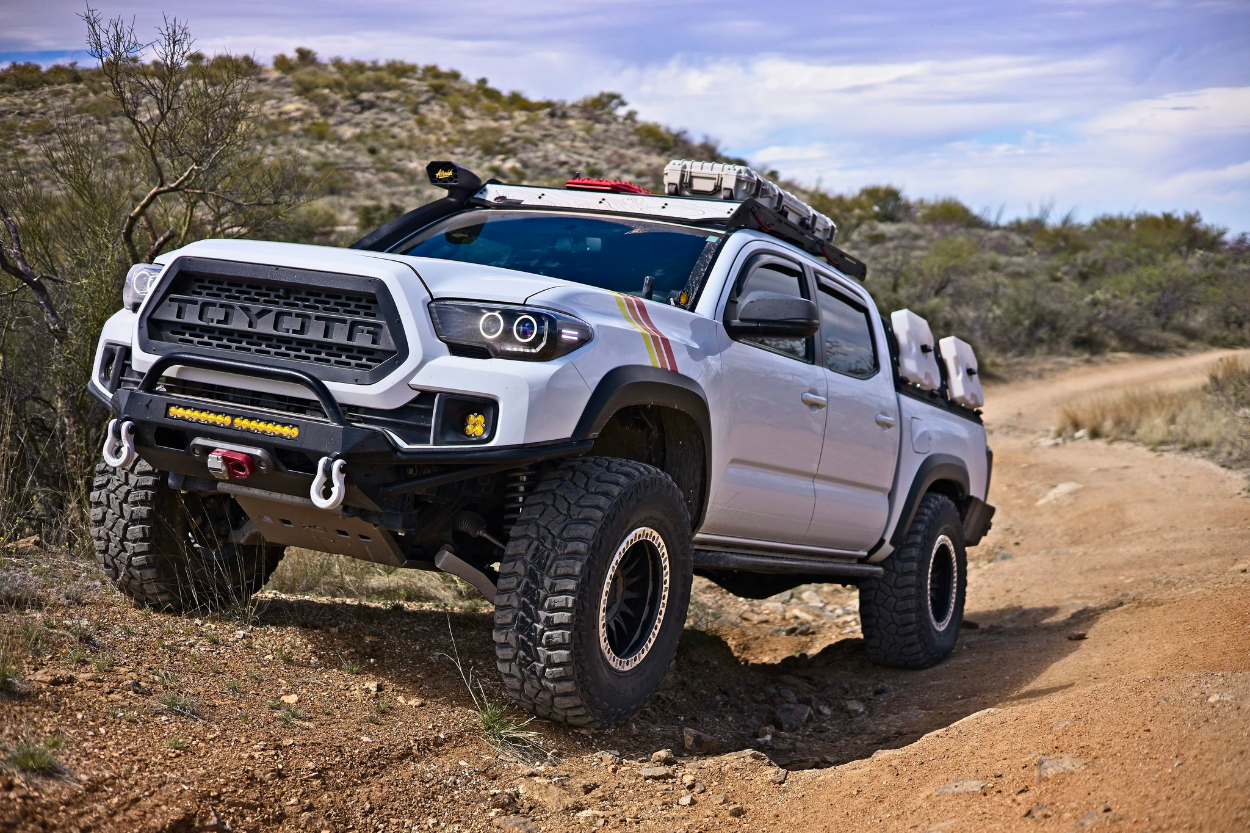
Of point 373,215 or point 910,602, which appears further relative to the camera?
point 373,215

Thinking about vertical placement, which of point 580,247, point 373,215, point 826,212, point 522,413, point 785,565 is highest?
point 826,212

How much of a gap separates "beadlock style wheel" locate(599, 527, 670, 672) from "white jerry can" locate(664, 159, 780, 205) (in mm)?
1893

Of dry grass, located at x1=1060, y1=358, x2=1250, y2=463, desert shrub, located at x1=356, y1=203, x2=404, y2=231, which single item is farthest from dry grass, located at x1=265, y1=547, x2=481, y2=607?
desert shrub, located at x1=356, y1=203, x2=404, y2=231

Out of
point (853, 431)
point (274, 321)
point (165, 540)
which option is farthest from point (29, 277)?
point (853, 431)

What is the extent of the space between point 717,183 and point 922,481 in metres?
2.29

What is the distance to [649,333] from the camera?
404cm

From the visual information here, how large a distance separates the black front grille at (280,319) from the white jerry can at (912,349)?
3709 millimetres

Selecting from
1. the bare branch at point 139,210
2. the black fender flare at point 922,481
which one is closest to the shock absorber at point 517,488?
the black fender flare at point 922,481

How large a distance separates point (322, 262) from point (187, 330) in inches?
23.2

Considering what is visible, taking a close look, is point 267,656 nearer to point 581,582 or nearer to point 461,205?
point 581,582

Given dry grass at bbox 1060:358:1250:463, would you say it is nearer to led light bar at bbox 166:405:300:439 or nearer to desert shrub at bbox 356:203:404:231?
led light bar at bbox 166:405:300:439

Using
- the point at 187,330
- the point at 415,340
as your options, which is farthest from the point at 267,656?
the point at 415,340

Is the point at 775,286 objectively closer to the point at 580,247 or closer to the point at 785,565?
the point at 580,247

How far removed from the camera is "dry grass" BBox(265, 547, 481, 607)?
19.5 feet
